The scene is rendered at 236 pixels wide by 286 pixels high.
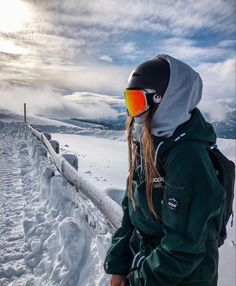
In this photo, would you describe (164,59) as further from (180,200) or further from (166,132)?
(180,200)

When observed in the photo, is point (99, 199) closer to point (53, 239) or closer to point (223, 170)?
point (53, 239)

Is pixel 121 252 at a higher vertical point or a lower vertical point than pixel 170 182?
lower

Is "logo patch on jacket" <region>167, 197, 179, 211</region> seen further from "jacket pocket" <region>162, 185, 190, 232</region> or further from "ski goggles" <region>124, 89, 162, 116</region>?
"ski goggles" <region>124, 89, 162, 116</region>

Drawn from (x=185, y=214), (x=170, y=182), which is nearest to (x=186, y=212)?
(x=185, y=214)

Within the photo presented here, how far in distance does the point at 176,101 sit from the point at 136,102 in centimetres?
25

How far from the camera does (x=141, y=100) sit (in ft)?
6.85

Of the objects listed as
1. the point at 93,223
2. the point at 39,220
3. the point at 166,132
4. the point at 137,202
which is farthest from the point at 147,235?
the point at 39,220

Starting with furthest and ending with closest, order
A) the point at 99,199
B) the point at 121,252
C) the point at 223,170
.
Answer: the point at 99,199, the point at 121,252, the point at 223,170

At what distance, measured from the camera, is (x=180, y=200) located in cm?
176

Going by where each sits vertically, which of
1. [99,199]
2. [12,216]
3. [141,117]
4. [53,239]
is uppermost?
[141,117]

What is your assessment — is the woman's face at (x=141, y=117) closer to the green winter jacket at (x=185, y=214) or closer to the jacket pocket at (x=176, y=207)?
the green winter jacket at (x=185, y=214)

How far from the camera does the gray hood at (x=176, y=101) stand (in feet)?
6.49

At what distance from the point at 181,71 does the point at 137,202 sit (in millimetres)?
856

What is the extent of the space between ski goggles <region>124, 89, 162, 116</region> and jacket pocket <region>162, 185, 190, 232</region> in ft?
1.76
